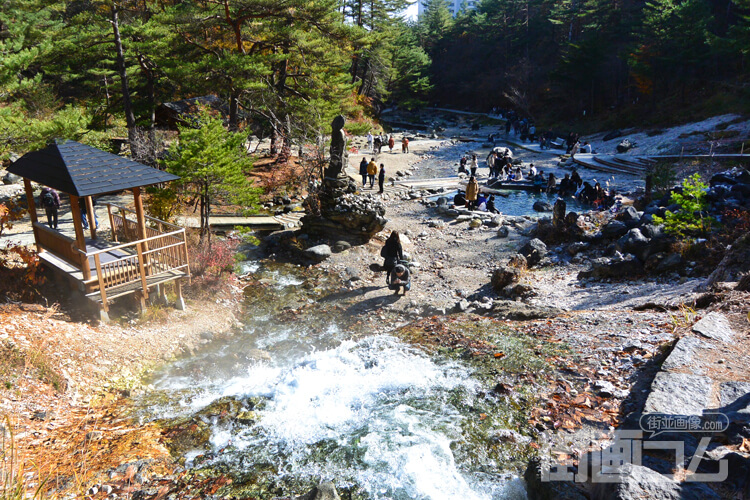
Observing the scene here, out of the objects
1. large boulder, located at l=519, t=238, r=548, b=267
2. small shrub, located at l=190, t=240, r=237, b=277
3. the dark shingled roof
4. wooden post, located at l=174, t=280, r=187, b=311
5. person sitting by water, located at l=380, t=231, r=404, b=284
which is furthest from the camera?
large boulder, located at l=519, t=238, r=548, b=267

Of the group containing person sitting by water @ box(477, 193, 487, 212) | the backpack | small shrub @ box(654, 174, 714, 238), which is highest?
the backpack

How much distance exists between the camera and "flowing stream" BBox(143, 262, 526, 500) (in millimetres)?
5672

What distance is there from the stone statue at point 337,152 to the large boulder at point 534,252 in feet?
21.3

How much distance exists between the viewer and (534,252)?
1402cm

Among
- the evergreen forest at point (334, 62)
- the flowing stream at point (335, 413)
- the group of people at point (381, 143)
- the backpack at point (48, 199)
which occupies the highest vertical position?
the evergreen forest at point (334, 62)

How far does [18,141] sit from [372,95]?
44.9 metres

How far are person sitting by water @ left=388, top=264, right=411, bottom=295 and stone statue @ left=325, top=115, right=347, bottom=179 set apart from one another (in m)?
4.84

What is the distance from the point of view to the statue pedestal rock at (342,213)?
50.6 feet

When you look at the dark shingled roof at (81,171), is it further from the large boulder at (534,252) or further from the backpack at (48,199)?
the large boulder at (534,252)

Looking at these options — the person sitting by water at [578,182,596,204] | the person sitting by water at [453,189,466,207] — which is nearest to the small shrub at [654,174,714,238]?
the person sitting by water at [578,182,596,204]

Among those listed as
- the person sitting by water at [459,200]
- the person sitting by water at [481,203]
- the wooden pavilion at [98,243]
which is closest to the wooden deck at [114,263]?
the wooden pavilion at [98,243]

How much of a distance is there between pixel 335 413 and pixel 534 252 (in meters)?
9.11

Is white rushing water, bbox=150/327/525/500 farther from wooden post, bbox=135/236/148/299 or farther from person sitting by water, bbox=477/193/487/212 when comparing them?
person sitting by water, bbox=477/193/487/212

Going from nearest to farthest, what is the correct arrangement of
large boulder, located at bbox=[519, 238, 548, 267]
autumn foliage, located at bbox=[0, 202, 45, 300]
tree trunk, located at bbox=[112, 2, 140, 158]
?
1. autumn foliage, located at bbox=[0, 202, 45, 300]
2. large boulder, located at bbox=[519, 238, 548, 267]
3. tree trunk, located at bbox=[112, 2, 140, 158]
